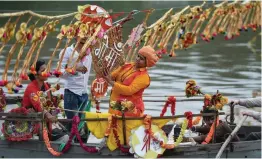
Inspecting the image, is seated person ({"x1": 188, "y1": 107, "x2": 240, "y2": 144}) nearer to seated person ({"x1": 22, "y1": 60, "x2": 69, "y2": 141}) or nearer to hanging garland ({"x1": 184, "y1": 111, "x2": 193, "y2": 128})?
hanging garland ({"x1": 184, "y1": 111, "x2": 193, "y2": 128})

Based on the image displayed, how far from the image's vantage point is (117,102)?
8898 millimetres

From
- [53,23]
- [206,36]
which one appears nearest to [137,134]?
[53,23]

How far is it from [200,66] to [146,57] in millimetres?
12540

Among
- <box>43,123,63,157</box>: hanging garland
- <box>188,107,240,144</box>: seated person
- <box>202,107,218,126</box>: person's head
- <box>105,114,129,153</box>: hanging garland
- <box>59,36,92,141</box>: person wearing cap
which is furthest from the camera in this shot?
<box>59,36,92,141</box>: person wearing cap

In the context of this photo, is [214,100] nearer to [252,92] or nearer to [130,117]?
[130,117]

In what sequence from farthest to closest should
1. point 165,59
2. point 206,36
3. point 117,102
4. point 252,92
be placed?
1. point 165,59
2. point 252,92
3. point 206,36
4. point 117,102

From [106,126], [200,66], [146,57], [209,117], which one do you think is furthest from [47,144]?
[200,66]

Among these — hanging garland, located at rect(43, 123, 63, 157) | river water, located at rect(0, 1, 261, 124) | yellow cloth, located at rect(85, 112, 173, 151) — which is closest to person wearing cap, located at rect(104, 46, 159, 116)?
yellow cloth, located at rect(85, 112, 173, 151)

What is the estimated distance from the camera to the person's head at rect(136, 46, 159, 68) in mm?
9023

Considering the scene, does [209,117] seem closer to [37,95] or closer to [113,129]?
[113,129]

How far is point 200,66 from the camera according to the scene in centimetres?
2147

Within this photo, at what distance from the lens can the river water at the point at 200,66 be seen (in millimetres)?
17000

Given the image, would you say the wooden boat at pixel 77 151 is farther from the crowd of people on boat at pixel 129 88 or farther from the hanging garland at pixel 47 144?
the crowd of people on boat at pixel 129 88

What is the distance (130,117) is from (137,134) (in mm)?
228
